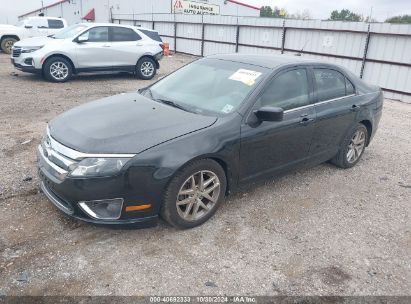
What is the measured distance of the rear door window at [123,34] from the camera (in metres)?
11.0

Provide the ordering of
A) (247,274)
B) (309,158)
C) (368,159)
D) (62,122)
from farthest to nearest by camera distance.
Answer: (368,159), (309,158), (62,122), (247,274)

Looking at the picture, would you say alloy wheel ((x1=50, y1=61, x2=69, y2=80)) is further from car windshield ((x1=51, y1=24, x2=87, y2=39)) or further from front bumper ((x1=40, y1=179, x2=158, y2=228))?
front bumper ((x1=40, y1=179, x2=158, y2=228))

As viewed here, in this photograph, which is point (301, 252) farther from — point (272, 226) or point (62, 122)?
point (62, 122)

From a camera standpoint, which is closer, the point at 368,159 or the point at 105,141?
the point at 105,141

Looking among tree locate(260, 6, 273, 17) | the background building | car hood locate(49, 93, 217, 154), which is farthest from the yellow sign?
car hood locate(49, 93, 217, 154)

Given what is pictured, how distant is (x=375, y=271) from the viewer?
3174 millimetres

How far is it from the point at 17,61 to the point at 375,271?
1032 cm

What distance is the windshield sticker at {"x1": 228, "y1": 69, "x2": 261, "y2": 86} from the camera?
394 centimetres

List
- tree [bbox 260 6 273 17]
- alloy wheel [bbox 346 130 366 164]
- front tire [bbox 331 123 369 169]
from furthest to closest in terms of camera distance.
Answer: tree [bbox 260 6 273 17]
alloy wheel [bbox 346 130 366 164]
front tire [bbox 331 123 369 169]

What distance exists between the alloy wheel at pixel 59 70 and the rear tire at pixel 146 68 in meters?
2.18

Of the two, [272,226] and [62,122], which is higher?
[62,122]

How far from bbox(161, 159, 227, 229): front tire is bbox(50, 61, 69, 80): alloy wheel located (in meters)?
8.38

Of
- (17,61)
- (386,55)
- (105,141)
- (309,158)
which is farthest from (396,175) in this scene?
(17,61)

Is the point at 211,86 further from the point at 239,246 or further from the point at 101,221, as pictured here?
the point at 101,221
